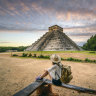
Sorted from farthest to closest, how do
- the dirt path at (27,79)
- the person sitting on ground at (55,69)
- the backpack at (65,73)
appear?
the dirt path at (27,79) < the backpack at (65,73) < the person sitting on ground at (55,69)

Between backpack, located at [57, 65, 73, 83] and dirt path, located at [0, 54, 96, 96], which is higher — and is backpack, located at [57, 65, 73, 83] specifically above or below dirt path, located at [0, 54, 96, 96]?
above

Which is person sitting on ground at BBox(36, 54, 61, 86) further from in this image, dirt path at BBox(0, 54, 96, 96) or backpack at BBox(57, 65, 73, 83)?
dirt path at BBox(0, 54, 96, 96)

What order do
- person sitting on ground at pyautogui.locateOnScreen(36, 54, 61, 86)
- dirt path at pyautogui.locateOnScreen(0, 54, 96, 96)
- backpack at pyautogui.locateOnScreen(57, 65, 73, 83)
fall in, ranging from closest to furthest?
person sitting on ground at pyautogui.locateOnScreen(36, 54, 61, 86) < backpack at pyautogui.locateOnScreen(57, 65, 73, 83) < dirt path at pyautogui.locateOnScreen(0, 54, 96, 96)

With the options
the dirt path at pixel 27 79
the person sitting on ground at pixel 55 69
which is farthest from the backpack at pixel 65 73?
the dirt path at pixel 27 79

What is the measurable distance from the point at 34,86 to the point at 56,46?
41.9m

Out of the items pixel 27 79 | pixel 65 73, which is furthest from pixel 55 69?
pixel 27 79

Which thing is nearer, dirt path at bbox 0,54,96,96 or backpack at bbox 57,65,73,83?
backpack at bbox 57,65,73,83

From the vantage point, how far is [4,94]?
4.28 meters

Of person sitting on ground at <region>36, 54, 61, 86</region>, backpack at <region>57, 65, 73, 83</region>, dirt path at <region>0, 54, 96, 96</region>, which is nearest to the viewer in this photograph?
person sitting on ground at <region>36, 54, 61, 86</region>

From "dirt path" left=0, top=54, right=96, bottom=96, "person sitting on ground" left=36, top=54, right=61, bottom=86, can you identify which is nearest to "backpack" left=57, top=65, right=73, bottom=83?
"person sitting on ground" left=36, top=54, right=61, bottom=86

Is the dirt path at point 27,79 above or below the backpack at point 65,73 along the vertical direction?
below

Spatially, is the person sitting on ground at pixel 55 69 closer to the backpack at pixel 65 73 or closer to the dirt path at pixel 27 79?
the backpack at pixel 65 73

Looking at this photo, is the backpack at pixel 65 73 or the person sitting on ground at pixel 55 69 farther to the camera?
the backpack at pixel 65 73

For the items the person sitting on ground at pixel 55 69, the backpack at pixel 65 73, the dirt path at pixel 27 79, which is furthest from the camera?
the dirt path at pixel 27 79
